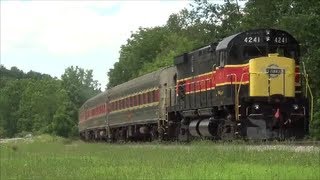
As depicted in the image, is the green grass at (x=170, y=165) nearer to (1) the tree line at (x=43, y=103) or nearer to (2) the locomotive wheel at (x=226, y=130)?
(2) the locomotive wheel at (x=226, y=130)

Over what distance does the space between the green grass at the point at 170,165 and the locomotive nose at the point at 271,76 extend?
4.85m

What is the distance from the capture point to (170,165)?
520 inches

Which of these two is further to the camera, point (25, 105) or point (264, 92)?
point (25, 105)

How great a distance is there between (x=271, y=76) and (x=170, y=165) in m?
9.71

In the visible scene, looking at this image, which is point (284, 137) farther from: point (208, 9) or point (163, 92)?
point (208, 9)

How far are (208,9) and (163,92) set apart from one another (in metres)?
20.8

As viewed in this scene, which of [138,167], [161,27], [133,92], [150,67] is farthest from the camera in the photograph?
[161,27]

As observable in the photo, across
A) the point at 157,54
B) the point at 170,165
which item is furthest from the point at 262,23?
the point at 157,54

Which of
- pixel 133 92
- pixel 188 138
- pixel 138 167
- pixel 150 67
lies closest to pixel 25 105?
pixel 150 67

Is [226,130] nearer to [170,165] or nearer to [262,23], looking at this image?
[170,165]

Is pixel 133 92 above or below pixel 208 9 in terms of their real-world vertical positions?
below

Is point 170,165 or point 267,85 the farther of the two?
point 267,85

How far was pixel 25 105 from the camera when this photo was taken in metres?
122

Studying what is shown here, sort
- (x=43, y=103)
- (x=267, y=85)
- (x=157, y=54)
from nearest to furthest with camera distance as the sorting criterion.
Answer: (x=267, y=85), (x=157, y=54), (x=43, y=103)
